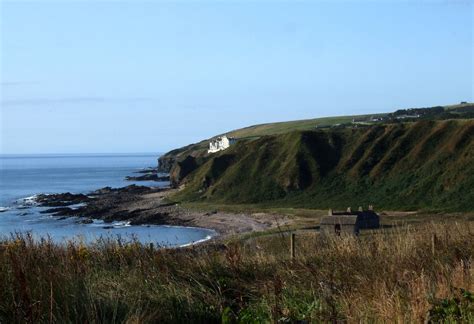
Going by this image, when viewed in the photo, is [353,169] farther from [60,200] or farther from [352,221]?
[352,221]

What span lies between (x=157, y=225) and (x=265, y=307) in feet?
206

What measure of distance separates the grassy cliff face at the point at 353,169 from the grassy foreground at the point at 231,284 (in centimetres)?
5459

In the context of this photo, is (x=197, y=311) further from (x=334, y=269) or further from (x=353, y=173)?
(x=353, y=173)

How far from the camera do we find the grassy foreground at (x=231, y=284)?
6.75 m

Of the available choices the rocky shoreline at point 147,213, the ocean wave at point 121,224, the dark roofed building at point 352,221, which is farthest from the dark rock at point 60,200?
the dark roofed building at point 352,221

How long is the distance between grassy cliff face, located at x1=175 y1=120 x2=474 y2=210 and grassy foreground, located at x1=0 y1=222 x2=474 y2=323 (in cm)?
5459

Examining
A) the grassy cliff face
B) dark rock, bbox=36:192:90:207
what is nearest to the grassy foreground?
the grassy cliff face

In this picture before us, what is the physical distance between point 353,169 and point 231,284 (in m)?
75.6

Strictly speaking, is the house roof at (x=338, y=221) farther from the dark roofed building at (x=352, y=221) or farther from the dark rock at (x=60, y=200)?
the dark rock at (x=60, y=200)

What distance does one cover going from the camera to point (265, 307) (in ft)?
26.0

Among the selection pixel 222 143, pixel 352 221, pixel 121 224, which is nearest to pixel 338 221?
pixel 352 221

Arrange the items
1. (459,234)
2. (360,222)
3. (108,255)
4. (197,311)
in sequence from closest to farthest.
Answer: (197,311), (108,255), (459,234), (360,222)

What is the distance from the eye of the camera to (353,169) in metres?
83.1

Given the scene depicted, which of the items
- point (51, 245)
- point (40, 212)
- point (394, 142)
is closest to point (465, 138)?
point (394, 142)
